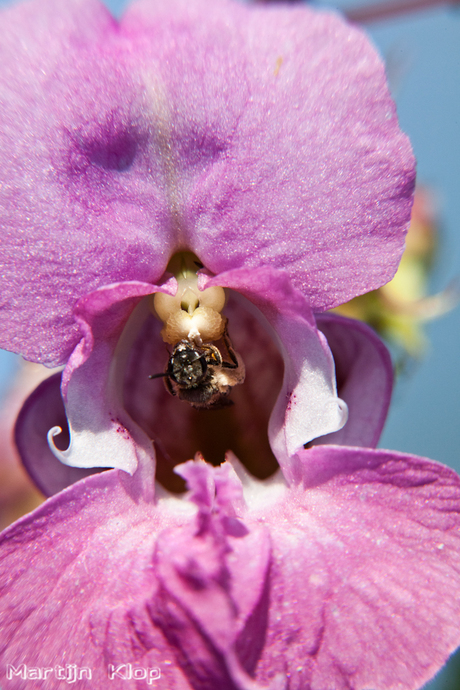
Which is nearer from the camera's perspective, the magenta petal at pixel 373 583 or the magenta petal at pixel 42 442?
the magenta petal at pixel 373 583

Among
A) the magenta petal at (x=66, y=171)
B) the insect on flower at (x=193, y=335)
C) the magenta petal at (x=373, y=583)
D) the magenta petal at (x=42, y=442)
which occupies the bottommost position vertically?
the magenta petal at (x=373, y=583)

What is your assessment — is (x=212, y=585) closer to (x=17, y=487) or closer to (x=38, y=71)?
(x=38, y=71)

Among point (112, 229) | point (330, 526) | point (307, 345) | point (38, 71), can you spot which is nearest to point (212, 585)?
point (330, 526)

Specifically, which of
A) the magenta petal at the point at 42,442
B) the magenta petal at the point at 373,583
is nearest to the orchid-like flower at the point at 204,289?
the magenta petal at the point at 373,583

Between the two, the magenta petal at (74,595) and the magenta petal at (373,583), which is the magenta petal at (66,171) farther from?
the magenta petal at (373,583)

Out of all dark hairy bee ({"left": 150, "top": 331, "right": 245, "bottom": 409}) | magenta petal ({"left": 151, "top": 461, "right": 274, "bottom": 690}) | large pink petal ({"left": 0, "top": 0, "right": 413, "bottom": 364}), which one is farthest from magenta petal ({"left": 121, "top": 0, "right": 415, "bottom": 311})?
magenta petal ({"left": 151, "top": 461, "right": 274, "bottom": 690})

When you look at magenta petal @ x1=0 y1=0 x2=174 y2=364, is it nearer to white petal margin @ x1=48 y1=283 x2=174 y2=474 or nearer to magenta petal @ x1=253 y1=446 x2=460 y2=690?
white petal margin @ x1=48 y1=283 x2=174 y2=474

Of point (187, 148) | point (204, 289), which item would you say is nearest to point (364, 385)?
point (204, 289)
